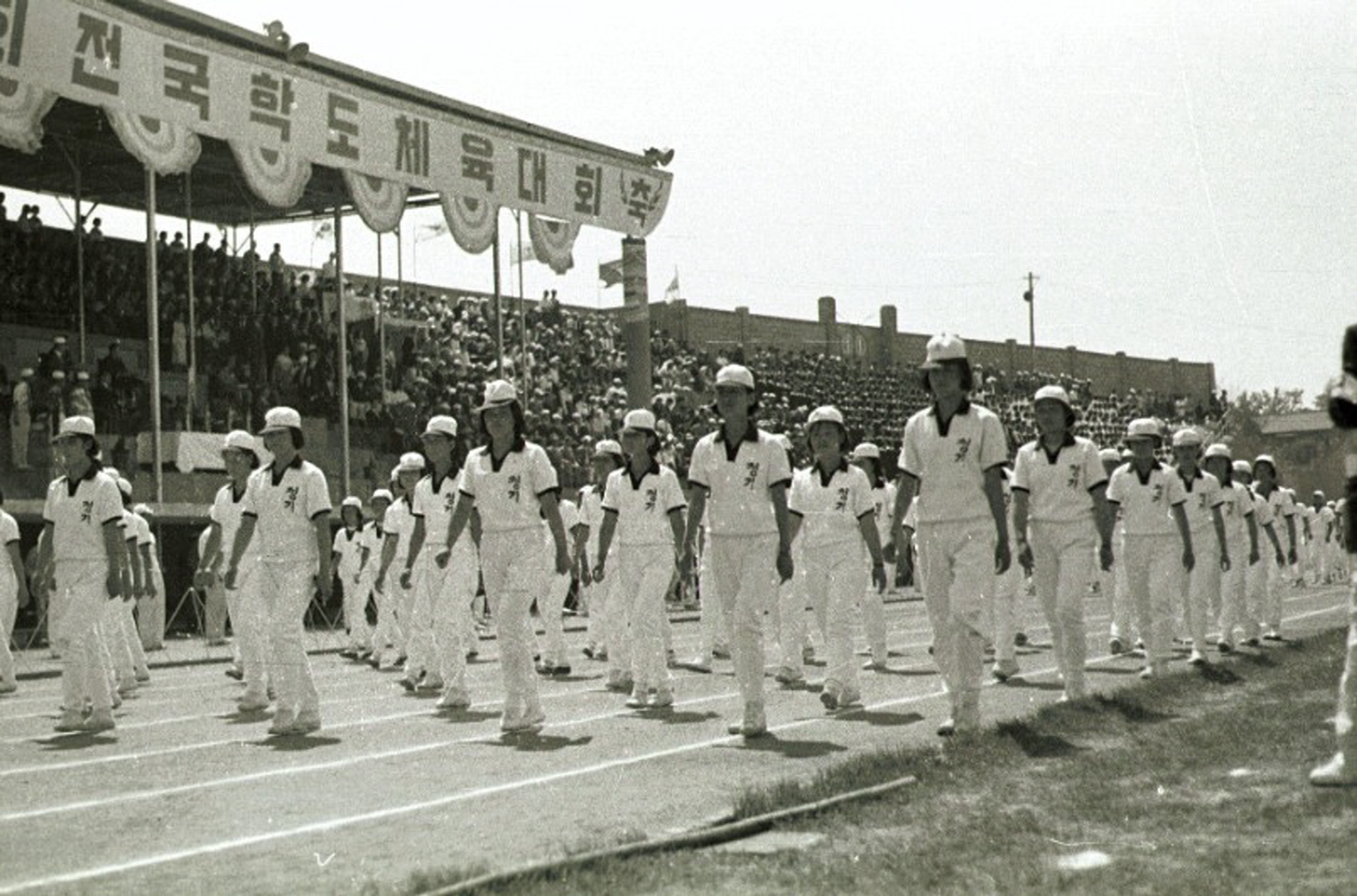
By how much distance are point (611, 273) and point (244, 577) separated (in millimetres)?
26700

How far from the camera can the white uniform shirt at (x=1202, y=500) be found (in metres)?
17.0

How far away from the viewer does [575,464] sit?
1457 inches

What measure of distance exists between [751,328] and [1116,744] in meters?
51.8

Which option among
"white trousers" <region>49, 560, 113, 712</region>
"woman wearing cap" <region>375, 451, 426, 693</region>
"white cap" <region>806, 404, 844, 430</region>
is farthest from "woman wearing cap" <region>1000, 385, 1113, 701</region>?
"white trousers" <region>49, 560, 113, 712</region>

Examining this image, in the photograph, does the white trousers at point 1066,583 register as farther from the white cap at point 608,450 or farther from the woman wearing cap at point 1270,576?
the white cap at point 608,450

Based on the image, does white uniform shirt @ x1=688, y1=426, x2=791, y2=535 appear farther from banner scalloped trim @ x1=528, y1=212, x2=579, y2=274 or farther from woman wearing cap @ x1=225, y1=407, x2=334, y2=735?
banner scalloped trim @ x1=528, y1=212, x2=579, y2=274

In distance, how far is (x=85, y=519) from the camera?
44.4 ft

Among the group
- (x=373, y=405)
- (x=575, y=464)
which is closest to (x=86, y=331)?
(x=373, y=405)

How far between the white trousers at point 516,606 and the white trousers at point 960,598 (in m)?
2.89

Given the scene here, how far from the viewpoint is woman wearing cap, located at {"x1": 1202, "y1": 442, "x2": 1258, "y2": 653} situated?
1778 centimetres

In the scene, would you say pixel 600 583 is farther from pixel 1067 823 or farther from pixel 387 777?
pixel 1067 823

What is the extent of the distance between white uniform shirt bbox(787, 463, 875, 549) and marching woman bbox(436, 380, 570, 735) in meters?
2.81

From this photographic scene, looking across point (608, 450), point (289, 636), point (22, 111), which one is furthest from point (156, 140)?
point (289, 636)

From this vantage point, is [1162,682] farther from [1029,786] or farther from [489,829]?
[489,829]
